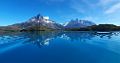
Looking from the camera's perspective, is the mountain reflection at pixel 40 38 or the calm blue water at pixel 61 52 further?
the mountain reflection at pixel 40 38

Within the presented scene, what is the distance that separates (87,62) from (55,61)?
155 inches

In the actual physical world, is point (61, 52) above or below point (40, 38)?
above

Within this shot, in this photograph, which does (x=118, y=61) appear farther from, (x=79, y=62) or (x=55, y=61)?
(x=55, y=61)

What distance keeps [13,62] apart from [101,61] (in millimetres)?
11028

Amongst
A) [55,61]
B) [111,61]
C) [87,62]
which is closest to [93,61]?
[87,62]

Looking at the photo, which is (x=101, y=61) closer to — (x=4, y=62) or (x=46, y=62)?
(x=46, y=62)

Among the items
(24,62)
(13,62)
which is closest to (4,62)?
(13,62)

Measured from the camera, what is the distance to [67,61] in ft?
63.3

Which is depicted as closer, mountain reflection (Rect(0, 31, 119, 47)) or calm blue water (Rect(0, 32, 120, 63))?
calm blue water (Rect(0, 32, 120, 63))

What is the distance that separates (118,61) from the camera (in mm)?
19484

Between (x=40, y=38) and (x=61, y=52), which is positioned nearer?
(x=61, y=52)

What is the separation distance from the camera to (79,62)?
18938mm

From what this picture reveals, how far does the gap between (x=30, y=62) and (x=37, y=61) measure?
952mm

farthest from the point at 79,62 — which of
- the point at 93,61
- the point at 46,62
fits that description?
the point at 46,62
